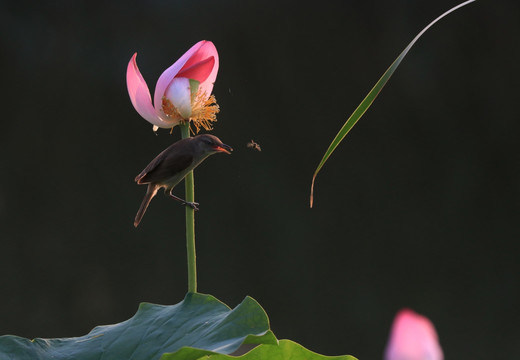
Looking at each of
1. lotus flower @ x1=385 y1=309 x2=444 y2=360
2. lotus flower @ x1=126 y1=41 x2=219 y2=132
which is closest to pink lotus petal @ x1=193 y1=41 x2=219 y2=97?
lotus flower @ x1=126 y1=41 x2=219 y2=132

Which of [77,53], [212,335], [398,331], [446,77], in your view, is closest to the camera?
[398,331]

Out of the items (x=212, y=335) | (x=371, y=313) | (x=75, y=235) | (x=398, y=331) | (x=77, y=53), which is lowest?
(x=371, y=313)

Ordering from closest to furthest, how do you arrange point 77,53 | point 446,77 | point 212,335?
1. point 212,335
2. point 77,53
3. point 446,77

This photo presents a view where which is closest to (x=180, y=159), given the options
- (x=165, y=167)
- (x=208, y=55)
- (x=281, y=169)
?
(x=165, y=167)

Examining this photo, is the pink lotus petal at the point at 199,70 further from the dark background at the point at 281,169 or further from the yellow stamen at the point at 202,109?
the dark background at the point at 281,169

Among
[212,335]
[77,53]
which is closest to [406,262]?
[77,53]

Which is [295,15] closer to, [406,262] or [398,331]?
[406,262]

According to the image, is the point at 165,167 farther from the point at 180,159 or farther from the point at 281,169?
the point at 281,169

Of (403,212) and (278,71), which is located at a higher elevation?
(278,71)
